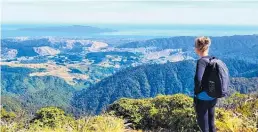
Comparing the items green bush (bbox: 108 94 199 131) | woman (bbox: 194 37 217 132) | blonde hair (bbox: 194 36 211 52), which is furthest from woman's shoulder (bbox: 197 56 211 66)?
green bush (bbox: 108 94 199 131)

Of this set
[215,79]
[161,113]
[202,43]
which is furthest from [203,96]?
[161,113]

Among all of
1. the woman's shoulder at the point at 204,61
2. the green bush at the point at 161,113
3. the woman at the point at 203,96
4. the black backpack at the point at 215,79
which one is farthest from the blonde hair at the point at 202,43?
the green bush at the point at 161,113

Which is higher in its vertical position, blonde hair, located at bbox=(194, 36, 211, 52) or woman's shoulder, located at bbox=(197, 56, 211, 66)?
blonde hair, located at bbox=(194, 36, 211, 52)

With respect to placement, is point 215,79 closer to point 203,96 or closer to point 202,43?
point 203,96

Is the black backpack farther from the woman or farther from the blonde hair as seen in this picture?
the blonde hair

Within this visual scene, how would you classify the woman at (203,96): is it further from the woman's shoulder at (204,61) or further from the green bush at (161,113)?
the green bush at (161,113)

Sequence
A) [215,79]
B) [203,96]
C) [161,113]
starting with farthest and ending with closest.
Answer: [161,113]
[203,96]
[215,79]

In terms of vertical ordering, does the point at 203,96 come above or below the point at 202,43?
below
